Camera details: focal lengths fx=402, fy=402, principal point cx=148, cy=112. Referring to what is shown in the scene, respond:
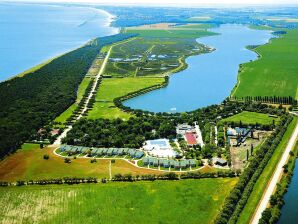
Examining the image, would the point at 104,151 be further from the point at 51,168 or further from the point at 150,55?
the point at 150,55

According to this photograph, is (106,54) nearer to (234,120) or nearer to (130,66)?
(130,66)

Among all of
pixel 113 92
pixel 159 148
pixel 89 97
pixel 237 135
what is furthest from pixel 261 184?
pixel 113 92

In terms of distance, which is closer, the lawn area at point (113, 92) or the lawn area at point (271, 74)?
the lawn area at point (113, 92)

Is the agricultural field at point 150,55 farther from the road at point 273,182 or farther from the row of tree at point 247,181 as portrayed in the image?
the road at point 273,182

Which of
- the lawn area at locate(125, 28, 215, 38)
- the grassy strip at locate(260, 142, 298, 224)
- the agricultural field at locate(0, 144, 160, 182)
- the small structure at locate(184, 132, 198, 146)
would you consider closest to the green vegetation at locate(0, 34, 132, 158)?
the agricultural field at locate(0, 144, 160, 182)

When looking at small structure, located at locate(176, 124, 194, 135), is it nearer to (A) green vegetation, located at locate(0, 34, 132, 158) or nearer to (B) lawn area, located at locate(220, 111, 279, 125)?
(B) lawn area, located at locate(220, 111, 279, 125)

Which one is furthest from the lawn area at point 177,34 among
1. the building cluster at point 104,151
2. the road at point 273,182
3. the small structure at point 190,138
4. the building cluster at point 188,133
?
the building cluster at point 104,151
